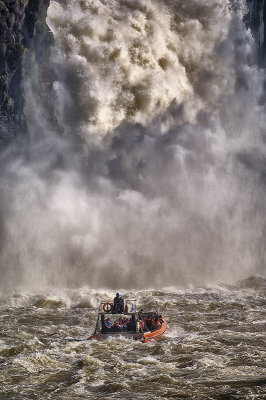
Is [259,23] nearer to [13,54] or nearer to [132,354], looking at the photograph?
[13,54]

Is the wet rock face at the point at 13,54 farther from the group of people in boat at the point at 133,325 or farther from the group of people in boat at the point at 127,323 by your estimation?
the group of people in boat at the point at 133,325

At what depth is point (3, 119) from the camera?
35.0 m

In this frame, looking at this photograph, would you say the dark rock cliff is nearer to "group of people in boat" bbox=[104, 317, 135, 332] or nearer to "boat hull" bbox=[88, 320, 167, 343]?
"group of people in boat" bbox=[104, 317, 135, 332]

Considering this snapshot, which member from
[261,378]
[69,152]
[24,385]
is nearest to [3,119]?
[69,152]

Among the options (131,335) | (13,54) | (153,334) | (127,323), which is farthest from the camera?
(13,54)

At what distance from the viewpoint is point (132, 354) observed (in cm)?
1786

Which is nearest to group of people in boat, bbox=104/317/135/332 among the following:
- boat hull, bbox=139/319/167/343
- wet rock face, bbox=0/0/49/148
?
boat hull, bbox=139/319/167/343

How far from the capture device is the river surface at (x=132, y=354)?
44.5ft

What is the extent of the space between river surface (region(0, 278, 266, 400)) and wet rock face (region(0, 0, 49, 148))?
15102 millimetres

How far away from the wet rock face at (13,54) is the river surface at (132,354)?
1510 centimetres

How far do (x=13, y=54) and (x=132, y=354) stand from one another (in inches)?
1015

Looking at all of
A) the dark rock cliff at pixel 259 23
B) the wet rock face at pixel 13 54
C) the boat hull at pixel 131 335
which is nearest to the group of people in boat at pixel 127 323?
the boat hull at pixel 131 335

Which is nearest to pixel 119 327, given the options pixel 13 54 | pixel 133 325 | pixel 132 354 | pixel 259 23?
pixel 133 325

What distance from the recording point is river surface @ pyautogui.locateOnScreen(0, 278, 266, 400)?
13577mm
